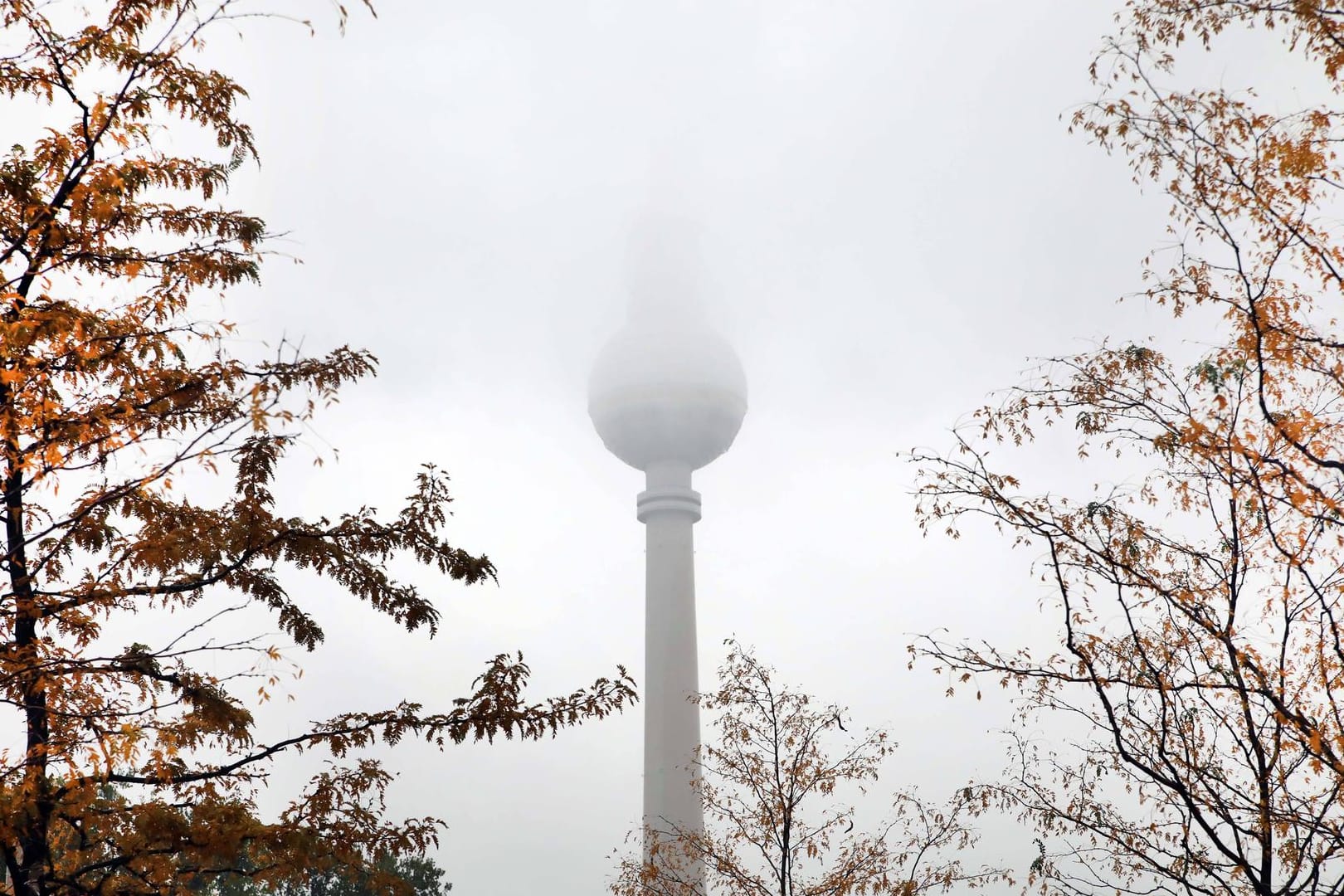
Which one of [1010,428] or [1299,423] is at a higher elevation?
[1010,428]

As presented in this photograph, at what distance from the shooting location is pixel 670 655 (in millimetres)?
54250

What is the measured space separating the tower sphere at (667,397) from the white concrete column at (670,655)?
9.19 ft

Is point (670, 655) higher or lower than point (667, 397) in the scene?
lower

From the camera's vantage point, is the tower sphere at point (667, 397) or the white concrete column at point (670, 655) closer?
the white concrete column at point (670, 655)

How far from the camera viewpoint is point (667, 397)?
61.7 metres

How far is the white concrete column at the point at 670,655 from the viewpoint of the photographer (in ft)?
171

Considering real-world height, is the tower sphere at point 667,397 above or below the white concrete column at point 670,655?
above

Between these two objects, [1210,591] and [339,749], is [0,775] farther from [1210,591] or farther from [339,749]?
[1210,591]

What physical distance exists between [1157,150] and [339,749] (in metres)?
7.90

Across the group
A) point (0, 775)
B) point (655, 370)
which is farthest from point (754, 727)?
point (655, 370)

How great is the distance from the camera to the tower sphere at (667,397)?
61.6 metres

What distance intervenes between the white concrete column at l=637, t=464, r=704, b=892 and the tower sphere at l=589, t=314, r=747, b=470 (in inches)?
110

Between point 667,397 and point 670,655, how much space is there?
1411 cm

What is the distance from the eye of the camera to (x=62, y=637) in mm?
10141
